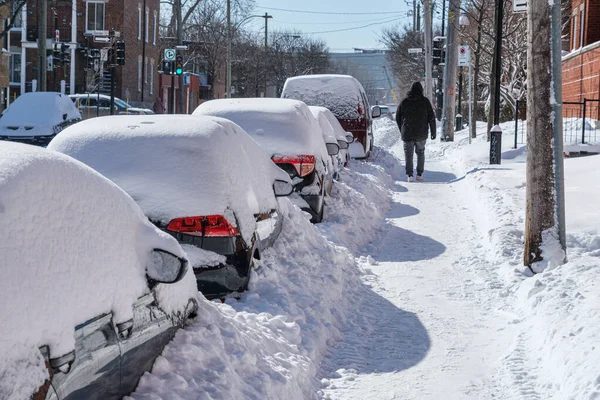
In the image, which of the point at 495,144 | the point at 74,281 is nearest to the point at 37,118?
the point at 495,144

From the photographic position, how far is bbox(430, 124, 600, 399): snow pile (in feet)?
18.4

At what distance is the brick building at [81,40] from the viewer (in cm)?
5766

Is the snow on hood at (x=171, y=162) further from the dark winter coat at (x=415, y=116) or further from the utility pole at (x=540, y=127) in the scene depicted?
the dark winter coat at (x=415, y=116)

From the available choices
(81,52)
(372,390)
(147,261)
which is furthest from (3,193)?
(81,52)

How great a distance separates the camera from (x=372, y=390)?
5766 mm

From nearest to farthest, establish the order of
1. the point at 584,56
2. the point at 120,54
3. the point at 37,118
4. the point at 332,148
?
the point at 332,148 < the point at 37,118 < the point at 584,56 < the point at 120,54

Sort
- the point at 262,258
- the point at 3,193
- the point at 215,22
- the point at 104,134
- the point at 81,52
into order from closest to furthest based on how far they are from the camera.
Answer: the point at 3,193 → the point at 104,134 → the point at 262,258 → the point at 81,52 → the point at 215,22

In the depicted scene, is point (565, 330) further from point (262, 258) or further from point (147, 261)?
point (147, 261)

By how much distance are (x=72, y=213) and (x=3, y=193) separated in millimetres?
378

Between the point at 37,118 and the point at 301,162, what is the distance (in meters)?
17.9

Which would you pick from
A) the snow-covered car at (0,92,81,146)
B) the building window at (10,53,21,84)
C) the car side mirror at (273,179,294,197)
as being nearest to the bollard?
the snow-covered car at (0,92,81,146)

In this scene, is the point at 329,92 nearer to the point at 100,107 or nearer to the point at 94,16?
the point at 100,107

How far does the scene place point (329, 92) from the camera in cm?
1952

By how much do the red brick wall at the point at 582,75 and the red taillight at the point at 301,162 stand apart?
1932 centimetres
